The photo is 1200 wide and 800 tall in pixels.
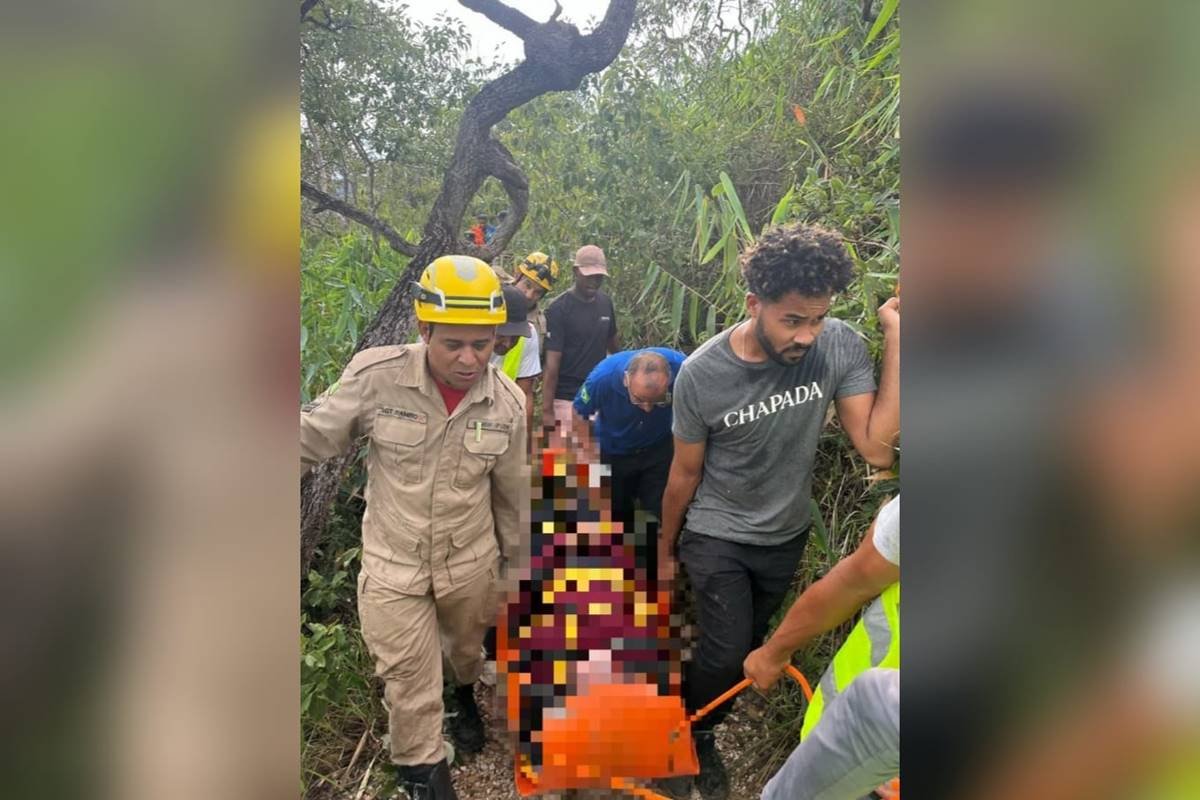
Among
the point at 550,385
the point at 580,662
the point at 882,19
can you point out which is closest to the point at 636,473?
the point at 550,385

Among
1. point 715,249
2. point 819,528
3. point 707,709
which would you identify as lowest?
point 707,709

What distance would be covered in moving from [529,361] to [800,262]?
1.48ft

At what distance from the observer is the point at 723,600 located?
1.25m

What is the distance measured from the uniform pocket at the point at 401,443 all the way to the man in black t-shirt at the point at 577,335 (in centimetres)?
20

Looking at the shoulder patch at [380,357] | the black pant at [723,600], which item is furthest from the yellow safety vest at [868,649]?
the shoulder patch at [380,357]

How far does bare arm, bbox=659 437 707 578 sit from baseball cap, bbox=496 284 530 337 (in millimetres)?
316

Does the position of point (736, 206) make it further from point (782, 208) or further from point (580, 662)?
point (580, 662)

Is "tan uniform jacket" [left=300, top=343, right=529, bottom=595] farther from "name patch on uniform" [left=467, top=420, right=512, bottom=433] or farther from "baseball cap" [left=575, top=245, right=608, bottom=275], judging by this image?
"baseball cap" [left=575, top=245, right=608, bottom=275]

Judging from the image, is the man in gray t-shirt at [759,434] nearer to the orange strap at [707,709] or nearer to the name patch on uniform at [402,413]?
the orange strap at [707,709]

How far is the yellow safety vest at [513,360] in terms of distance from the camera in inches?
45.4

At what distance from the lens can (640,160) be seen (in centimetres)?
111

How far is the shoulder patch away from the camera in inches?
43.3
